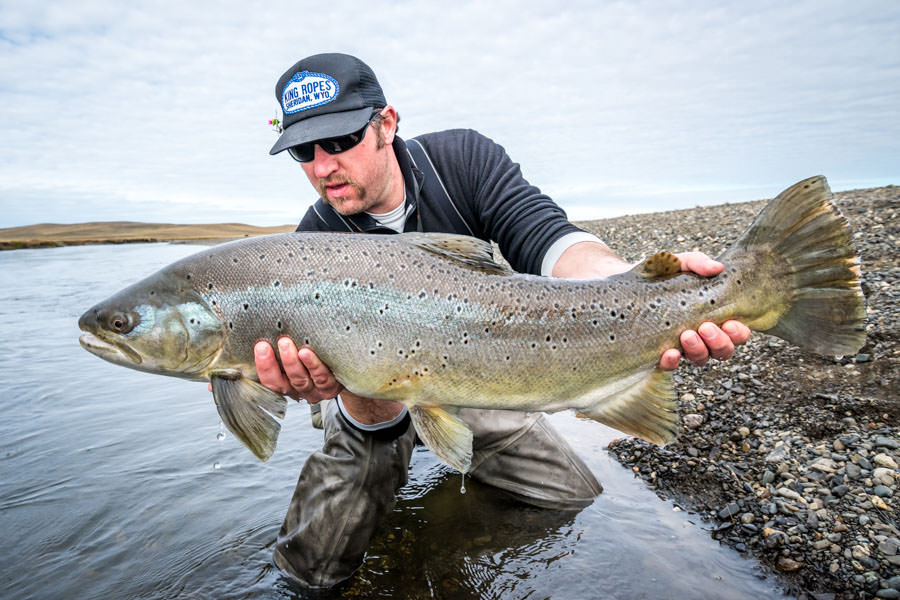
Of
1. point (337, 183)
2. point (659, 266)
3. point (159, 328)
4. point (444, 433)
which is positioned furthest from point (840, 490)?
point (159, 328)

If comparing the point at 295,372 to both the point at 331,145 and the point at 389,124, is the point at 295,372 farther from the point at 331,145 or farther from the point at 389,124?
the point at 389,124

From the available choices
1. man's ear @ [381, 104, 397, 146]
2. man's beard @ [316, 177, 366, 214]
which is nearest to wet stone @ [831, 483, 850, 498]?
man's beard @ [316, 177, 366, 214]

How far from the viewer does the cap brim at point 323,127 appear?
140 inches

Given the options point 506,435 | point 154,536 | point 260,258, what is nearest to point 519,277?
point 260,258

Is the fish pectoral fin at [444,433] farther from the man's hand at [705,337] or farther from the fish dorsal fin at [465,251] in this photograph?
the man's hand at [705,337]

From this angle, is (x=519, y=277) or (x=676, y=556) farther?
(x=676, y=556)

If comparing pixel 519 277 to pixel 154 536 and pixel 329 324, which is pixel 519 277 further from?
pixel 154 536

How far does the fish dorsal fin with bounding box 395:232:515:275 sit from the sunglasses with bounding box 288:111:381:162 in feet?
3.73

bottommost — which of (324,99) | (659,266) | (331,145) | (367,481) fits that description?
(367,481)

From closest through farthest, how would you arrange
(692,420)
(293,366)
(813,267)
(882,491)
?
(813,267) → (293,366) → (882,491) → (692,420)

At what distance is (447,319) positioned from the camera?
2.80 meters

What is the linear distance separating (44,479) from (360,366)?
4400 mm

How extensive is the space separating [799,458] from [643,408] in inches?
69.3

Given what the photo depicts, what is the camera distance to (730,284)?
2.74m
